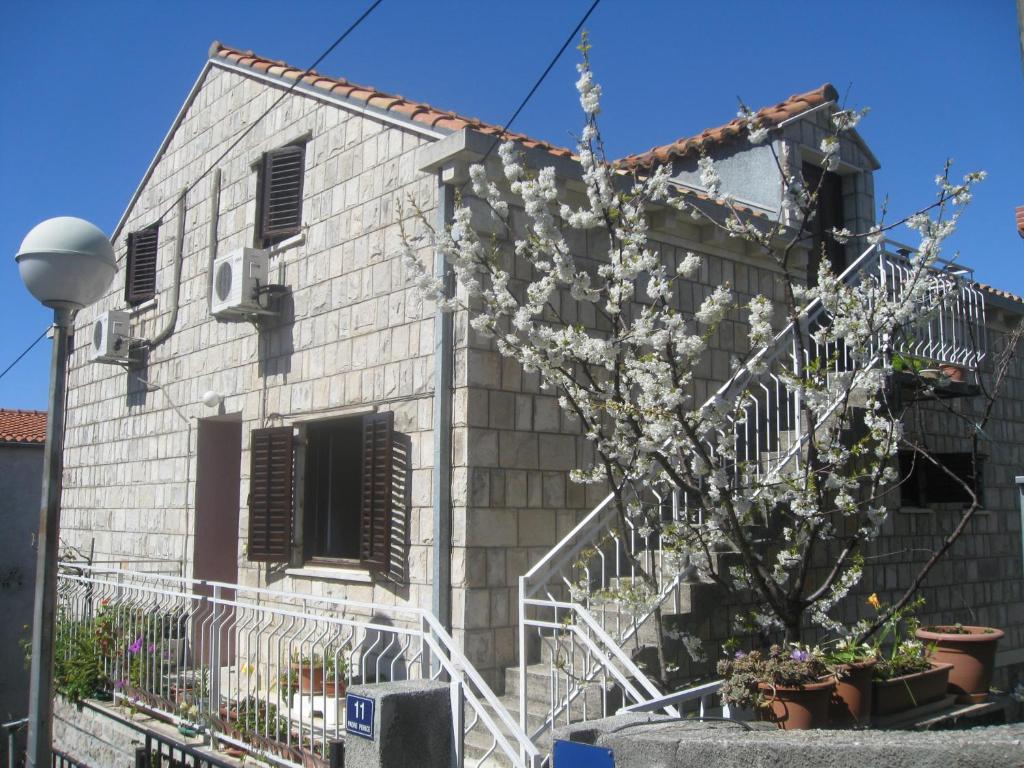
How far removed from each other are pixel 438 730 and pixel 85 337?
10.1 metres

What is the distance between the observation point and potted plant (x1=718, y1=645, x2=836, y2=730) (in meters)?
5.33

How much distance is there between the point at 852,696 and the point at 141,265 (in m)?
9.43

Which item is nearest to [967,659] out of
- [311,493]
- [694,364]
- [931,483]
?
[931,483]

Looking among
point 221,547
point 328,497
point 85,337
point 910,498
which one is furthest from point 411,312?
point 85,337

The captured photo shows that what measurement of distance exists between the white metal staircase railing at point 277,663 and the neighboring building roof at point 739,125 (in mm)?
5609

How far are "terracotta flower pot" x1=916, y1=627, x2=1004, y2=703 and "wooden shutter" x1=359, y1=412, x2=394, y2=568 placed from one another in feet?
14.5

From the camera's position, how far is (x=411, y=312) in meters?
7.29

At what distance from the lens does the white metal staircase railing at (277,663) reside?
559 centimetres

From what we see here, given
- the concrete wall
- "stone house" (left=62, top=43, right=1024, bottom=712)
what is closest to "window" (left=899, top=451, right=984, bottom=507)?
"stone house" (left=62, top=43, right=1024, bottom=712)

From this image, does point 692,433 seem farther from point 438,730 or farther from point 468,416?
point 438,730

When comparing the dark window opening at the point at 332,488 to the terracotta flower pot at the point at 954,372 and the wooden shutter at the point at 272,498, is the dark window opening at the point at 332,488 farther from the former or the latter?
the terracotta flower pot at the point at 954,372

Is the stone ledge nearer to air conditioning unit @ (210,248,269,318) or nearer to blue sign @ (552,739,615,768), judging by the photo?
blue sign @ (552,739,615,768)

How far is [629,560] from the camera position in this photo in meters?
6.79

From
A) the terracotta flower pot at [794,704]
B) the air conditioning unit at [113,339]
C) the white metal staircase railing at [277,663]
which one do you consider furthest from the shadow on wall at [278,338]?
the terracotta flower pot at [794,704]
